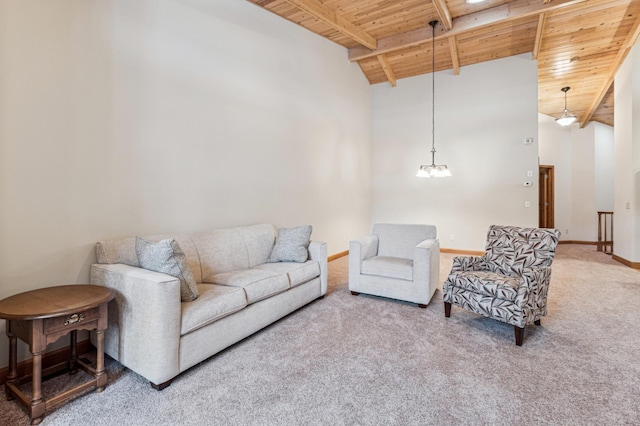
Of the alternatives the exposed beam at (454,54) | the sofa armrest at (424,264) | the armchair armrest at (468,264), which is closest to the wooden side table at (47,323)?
the sofa armrest at (424,264)

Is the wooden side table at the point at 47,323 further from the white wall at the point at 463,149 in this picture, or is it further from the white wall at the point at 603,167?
the white wall at the point at 603,167

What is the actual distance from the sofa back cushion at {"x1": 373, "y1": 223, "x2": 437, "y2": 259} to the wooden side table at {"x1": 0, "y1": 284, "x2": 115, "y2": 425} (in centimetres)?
298

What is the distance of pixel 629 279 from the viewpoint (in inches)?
174

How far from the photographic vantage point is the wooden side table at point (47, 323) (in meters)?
1.66

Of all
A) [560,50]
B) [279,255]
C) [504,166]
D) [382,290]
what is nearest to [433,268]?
[382,290]

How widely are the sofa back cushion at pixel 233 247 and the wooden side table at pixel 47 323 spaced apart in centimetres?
103

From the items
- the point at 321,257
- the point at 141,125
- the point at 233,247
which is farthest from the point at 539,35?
the point at 141,125

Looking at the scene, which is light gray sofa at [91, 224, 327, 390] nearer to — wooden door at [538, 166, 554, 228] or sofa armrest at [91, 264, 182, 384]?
sofa armrest at [91, 264, 182, 384]

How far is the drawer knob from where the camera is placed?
1776 mm

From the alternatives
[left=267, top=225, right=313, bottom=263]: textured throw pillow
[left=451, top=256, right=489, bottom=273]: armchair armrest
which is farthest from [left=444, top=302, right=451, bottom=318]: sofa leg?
[left=267, top=225, right=313, bottom=263]: textured throw pillow

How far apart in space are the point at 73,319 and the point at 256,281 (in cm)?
125

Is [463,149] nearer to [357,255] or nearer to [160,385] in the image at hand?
[357,255]

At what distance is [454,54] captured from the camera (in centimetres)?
570

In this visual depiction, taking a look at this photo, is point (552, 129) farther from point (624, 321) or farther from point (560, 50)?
point (624, 321)
